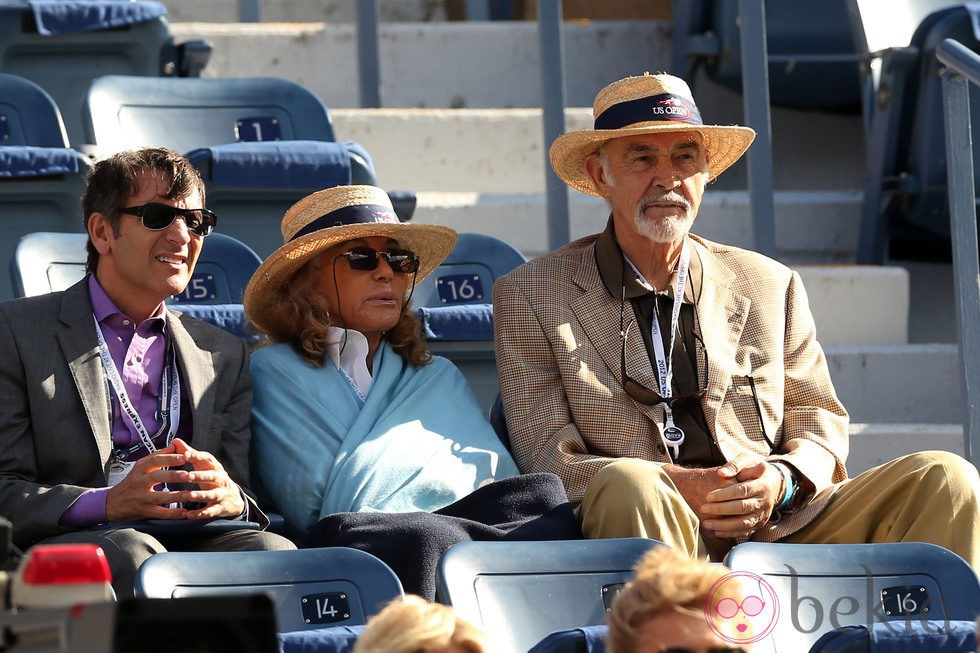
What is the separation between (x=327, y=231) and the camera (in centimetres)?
331

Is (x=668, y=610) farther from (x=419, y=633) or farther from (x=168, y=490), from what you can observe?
(x=168, y=490)

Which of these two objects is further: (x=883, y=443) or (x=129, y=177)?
(x=883, y=443)

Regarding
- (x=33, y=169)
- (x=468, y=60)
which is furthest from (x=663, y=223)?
(x=468, y=60)

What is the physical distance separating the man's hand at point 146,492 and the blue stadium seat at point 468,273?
1192mm

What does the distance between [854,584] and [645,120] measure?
124 centimetres

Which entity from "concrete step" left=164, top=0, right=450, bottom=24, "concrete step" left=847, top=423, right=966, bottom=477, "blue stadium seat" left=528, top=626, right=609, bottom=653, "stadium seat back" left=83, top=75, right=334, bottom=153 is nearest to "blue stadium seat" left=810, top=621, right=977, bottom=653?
"blue stadium seat" left=528, top=626, right=609, bottom=653

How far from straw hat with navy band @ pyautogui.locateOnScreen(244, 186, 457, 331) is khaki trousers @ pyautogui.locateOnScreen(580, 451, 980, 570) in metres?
0.76

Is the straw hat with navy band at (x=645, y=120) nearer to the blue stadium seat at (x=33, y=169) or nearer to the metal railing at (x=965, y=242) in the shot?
the metal railing at (x=965, y=242)

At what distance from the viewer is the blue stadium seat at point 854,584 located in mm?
2627

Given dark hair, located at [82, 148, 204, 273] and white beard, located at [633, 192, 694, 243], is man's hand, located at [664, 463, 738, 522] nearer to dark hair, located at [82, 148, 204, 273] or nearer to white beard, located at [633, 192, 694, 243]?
white beard, located at [633, 192, 694, 243]

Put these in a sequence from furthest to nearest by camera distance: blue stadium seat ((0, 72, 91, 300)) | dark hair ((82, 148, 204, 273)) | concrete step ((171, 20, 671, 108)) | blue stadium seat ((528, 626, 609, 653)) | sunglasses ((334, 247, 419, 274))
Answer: concrete step ((171, 20, 671, 108)) → blue stadium seat ((0, 72, 91, 300)) → sunglasses ((334, 247, 419, 274)) → dark hair ((82, 148, 204, 273)) → blue stadium seat ((528, 626, 609, 653))

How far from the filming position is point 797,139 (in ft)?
19.0

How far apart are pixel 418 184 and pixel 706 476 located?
7.81ft

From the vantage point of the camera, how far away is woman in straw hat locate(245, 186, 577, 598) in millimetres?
3107
